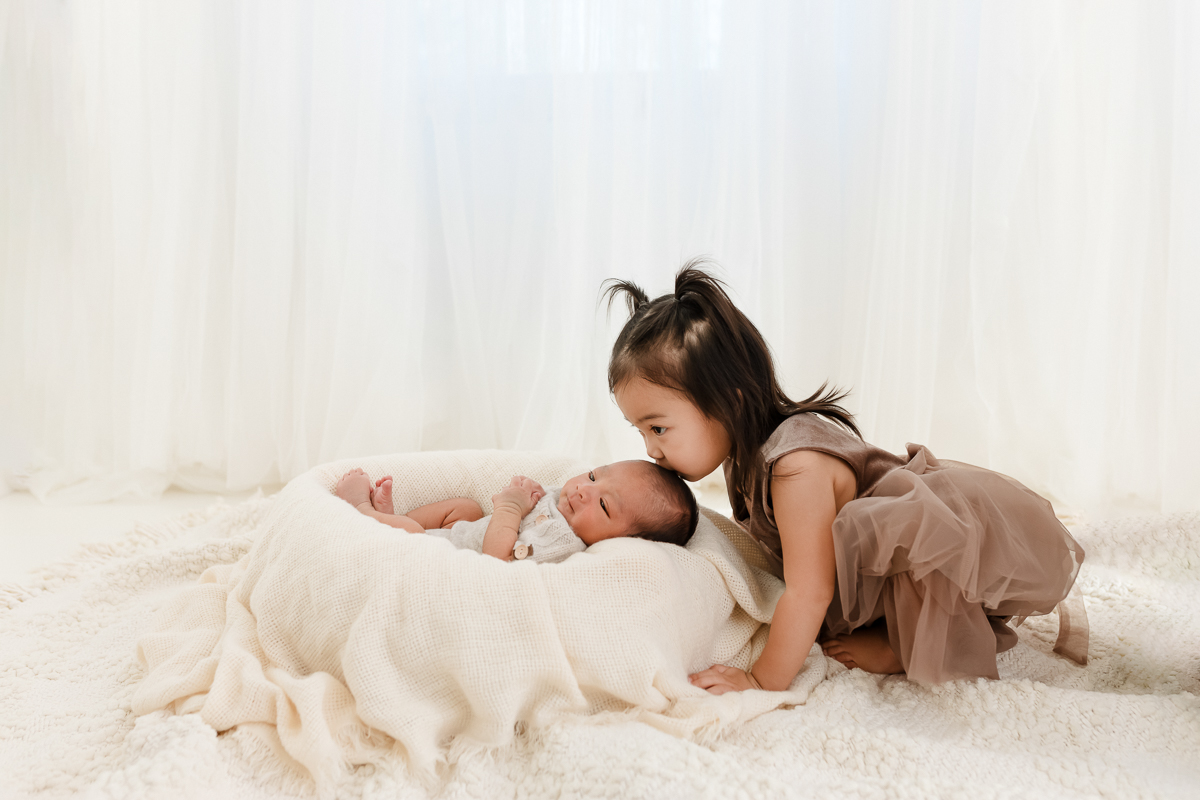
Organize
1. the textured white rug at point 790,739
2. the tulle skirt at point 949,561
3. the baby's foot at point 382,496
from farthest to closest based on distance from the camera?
the baby's foot at point 382,496 < the tulle skirt at point 949,561 < the textured white rug at point 790,739

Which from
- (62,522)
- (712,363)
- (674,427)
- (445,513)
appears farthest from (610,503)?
(62,522)

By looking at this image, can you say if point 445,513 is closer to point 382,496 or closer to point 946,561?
point 382,496

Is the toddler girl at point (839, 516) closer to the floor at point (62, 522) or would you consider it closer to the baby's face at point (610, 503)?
the baby's face at point (610, 503)

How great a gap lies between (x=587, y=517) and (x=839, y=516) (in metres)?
0.37

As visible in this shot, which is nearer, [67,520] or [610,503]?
[610,503]

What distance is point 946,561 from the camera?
→ 37.8 inches

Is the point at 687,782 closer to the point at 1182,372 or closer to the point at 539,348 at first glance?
the point at 539,348

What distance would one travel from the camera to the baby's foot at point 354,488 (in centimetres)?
130

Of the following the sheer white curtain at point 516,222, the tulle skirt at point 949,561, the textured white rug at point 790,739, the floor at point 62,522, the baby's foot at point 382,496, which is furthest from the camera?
the sheer white curtain at point 516,222

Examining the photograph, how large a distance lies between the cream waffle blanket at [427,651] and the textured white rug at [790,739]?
0.11 feet

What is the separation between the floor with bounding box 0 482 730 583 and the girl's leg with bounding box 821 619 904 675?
753mm

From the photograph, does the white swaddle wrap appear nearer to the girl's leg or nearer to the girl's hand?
the girl's hand

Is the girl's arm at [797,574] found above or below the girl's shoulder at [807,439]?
below

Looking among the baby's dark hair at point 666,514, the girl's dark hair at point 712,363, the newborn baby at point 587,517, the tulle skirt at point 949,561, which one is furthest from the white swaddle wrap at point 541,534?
the tulle skirt at point 949,561
